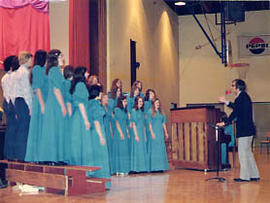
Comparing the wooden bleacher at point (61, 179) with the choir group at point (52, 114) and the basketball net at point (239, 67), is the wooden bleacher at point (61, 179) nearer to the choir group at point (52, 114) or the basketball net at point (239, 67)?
the choir group at point (52, 114)

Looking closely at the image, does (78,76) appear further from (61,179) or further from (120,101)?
(120,101)

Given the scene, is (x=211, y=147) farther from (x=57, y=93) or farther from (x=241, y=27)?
→ (x=241, y=27)

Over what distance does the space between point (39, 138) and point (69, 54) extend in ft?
10.8

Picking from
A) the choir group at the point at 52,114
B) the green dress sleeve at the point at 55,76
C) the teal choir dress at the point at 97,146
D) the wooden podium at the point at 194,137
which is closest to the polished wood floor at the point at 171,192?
the teal choir dress at the point at 97,146

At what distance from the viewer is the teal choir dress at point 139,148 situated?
7770 millimetres

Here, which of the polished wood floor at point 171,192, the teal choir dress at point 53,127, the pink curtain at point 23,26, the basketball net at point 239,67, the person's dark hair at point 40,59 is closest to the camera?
the polished wood floor at point 171,192

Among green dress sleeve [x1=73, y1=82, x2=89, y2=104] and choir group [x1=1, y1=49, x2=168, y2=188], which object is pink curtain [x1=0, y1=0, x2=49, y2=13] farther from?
green dress sleeve [x1=73, y1=82, x2=89, y2=104]

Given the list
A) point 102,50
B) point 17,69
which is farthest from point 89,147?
point 102,50

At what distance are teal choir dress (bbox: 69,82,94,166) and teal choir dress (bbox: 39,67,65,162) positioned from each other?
141 millimetres

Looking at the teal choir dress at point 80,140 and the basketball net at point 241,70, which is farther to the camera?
the basketball net at point 241,70

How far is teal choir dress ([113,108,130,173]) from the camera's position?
766 centimetres

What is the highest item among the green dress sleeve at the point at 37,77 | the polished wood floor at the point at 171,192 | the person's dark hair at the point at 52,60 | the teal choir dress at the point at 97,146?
the person's dark hair at the point at 52,60

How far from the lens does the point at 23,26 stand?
26.0 ft

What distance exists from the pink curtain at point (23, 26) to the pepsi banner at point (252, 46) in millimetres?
10350
